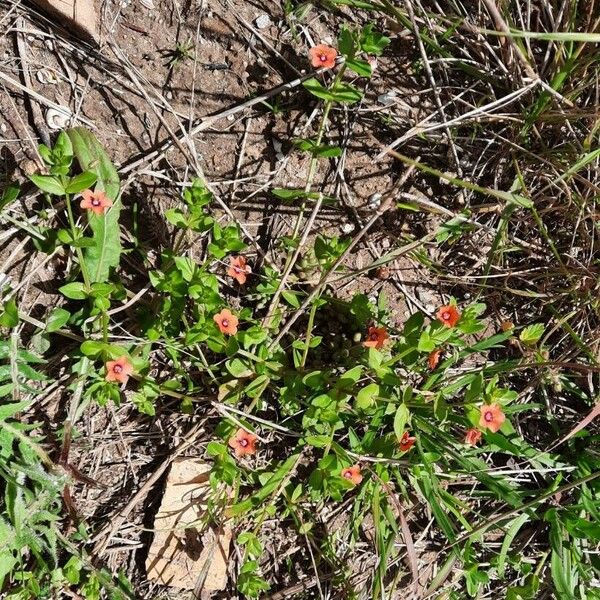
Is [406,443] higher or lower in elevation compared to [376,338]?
lower

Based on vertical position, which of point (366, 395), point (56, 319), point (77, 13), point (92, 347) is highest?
point (77, 13)

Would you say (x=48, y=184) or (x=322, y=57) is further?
(x=322, y=57)

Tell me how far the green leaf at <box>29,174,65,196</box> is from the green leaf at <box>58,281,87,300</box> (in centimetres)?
36

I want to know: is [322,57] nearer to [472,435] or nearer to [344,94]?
[344,94]

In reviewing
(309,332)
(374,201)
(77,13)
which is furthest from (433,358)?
(77,13)

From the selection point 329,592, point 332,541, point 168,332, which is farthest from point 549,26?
point 329,592

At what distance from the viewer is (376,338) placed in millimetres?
2828

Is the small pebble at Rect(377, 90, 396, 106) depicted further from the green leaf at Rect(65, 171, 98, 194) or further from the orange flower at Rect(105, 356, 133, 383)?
the orange flower at Rect(105, 356, 133, 383)

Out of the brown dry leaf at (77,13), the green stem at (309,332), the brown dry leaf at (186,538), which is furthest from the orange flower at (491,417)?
the brown dry leaf at (77,13)

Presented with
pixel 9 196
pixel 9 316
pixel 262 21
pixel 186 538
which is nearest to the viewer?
pixel 9 316

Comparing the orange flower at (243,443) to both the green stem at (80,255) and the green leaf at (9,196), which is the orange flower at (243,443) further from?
the green leaf at (9,196)

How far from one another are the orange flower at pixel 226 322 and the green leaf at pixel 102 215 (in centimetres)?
54

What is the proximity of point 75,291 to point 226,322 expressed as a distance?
61 cm

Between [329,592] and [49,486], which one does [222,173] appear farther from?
[329,592]
